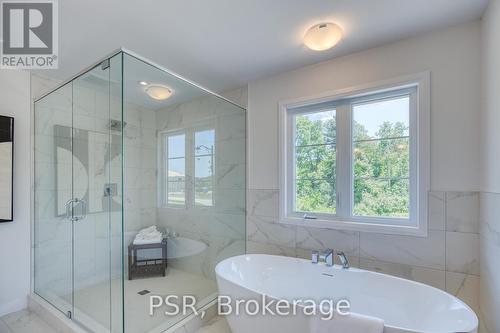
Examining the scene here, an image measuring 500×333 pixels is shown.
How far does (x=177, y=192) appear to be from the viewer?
2.98 m

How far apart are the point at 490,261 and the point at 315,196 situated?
4.28 ft

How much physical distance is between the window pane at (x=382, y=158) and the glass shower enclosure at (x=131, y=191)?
4.11ft

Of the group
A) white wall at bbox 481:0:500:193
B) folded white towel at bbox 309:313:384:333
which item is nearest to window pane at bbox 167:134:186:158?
folded white towel at bbox 309:313:384:333

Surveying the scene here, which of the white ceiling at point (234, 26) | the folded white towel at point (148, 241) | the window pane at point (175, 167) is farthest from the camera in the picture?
the window pane at point (175, 167)

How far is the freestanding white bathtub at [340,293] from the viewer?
1.50 metres

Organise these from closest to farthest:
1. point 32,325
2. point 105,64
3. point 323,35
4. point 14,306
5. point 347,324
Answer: point 347,324
point 323,35
point 105,64
point 32,325
point 14,306

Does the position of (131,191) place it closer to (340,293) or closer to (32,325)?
(32,325)

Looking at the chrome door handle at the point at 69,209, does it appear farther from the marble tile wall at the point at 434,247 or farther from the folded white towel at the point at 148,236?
the marble tile wall at the point at 434,247

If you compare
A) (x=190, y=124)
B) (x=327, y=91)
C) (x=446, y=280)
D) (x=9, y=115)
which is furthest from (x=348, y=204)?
(x=9, y=115)

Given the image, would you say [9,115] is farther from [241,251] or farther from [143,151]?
[241,251]

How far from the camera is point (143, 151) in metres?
2.89

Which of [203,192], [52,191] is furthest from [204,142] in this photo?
[52,191]

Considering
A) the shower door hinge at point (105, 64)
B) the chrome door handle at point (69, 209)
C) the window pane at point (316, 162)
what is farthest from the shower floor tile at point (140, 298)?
the shower door hinge at point (105, 64)

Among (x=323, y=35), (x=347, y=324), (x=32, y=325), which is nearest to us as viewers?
(x=347, y=324)
